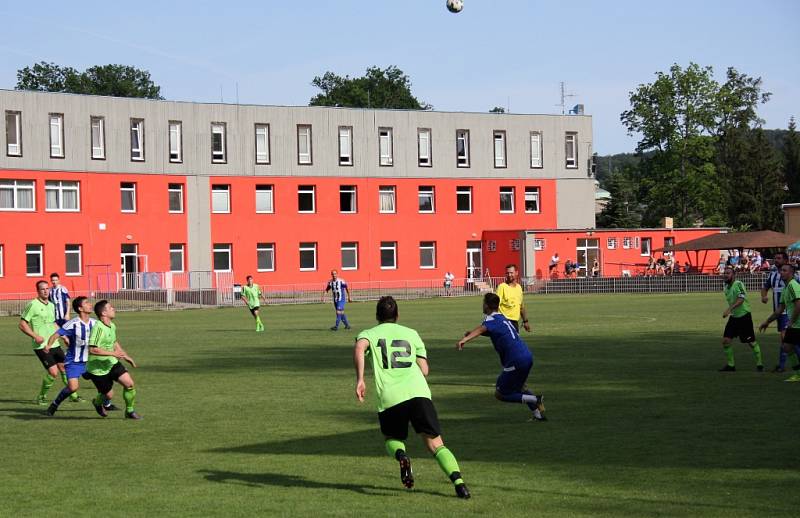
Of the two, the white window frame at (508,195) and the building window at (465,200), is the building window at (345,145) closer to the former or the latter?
the building window at (465,200)

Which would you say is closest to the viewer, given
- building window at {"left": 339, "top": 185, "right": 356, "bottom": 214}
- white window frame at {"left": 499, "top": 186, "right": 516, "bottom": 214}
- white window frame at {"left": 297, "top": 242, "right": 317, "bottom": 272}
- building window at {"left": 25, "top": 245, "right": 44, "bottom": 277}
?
building window at {"left": 25, "top": 245, "right": 44, "bottom": 277}

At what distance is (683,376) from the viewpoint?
68.7 ft

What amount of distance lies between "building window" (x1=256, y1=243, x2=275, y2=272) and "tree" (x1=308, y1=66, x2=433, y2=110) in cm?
5736

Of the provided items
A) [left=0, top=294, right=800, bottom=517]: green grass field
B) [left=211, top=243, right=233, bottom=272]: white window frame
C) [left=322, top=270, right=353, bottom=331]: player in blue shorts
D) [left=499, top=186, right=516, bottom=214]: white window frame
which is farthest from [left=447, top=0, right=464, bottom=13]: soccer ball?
[left=499, top=186, right=516, bottom=214]: white window frame

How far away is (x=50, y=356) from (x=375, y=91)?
116m

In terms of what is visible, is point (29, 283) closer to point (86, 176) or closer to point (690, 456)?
point (86, 176)

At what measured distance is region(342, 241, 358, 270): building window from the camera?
77125 millimetres

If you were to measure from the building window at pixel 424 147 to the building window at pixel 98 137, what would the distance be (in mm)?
20993

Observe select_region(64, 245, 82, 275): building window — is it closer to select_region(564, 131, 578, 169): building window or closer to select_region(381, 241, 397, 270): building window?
select_region(381, 241, 397, 270): building window

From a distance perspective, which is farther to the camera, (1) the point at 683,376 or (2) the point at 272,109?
(2) the point at 272,109

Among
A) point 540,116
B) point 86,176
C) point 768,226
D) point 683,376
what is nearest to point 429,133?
point 540,116

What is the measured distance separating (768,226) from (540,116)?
32383 millimetres

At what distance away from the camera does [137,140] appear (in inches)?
2756

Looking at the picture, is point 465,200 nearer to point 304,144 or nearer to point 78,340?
point 304,144
